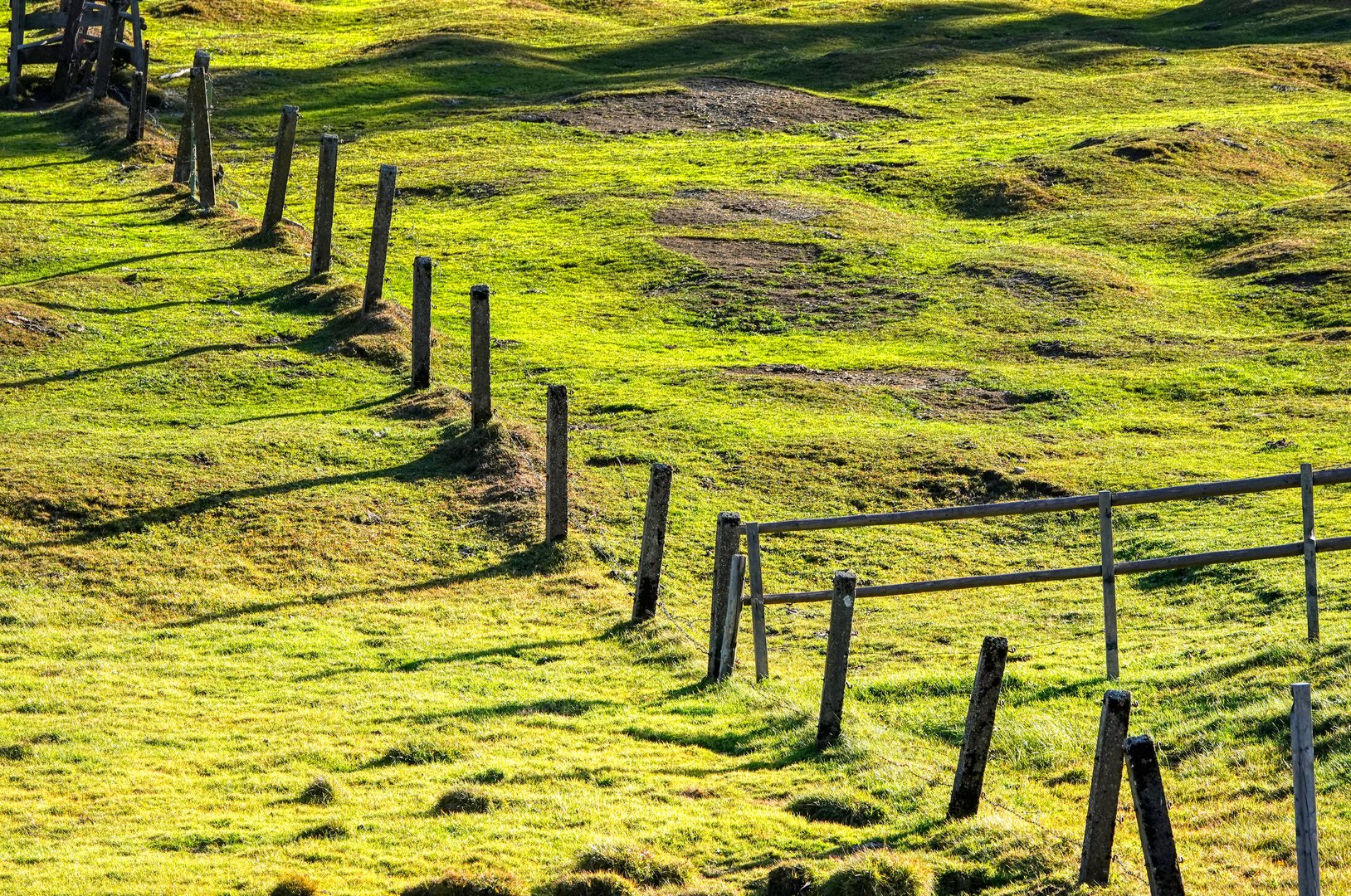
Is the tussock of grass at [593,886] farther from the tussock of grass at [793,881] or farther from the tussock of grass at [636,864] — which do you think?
the tussock of grass at [793,881]

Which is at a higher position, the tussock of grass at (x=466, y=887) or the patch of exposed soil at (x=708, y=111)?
the patch of exposed soil at (x=708, y=111)

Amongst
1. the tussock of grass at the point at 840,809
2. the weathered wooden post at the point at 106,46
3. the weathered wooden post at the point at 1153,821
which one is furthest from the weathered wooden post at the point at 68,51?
the weathered wooden post at the point at 1153,821

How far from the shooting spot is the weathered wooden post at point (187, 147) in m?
30.9

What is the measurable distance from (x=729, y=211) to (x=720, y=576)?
23.5 m

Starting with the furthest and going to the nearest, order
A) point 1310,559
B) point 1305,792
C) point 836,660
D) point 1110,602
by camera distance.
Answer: point 1110,602 < point 1310,559 < point 836,660 < point 1305,792

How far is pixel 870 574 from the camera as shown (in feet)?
59.6

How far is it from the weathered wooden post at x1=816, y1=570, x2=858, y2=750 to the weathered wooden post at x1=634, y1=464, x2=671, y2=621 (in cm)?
410

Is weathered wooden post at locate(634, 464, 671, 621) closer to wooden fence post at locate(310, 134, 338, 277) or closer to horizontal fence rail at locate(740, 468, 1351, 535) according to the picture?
horizontal fence rail at locate(740, 468, 1351, 535)

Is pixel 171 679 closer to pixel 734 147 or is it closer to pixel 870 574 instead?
pixel 870 574

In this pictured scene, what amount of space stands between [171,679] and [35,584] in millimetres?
3159

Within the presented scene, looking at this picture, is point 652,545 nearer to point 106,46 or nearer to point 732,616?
point 732,616

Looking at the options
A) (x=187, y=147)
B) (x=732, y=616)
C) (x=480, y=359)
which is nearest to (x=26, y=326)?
(x=480, y=359)

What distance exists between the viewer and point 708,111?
4838cm

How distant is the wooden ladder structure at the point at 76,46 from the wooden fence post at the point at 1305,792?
125 ft
